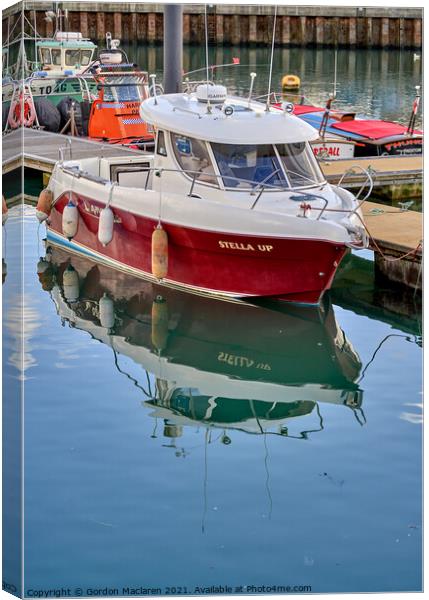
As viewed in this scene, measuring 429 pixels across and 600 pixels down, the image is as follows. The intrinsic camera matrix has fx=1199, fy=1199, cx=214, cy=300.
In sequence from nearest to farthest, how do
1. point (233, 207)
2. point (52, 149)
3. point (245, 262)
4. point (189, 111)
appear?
point (233, 207)
point (245, 262)
point (189, 111)
point (52, 149)

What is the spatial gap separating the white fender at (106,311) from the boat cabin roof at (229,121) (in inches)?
91.7

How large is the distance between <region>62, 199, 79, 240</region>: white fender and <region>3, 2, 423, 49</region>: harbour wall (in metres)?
22.9

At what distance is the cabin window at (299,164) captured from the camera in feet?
48.8

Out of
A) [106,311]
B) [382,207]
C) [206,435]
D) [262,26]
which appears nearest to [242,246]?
[106,311]

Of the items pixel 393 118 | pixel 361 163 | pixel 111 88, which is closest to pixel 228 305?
pixel 361 163

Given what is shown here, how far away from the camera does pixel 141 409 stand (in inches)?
448

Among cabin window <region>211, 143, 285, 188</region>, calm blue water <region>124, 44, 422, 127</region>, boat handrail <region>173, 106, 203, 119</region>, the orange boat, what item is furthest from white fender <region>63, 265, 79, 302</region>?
calm blue water <region>124, 44, 422, 127</region>

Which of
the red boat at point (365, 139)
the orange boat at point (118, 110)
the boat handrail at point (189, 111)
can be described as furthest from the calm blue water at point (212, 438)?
the orange boat at point (118, 110)

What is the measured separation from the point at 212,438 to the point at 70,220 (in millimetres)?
6671

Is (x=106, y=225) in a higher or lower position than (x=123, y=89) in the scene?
lower

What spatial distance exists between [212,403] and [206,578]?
172 inches

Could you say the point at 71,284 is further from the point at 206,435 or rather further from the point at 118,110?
the point at 118,110

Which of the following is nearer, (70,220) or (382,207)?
(70,220)

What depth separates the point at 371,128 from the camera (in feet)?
78.9
